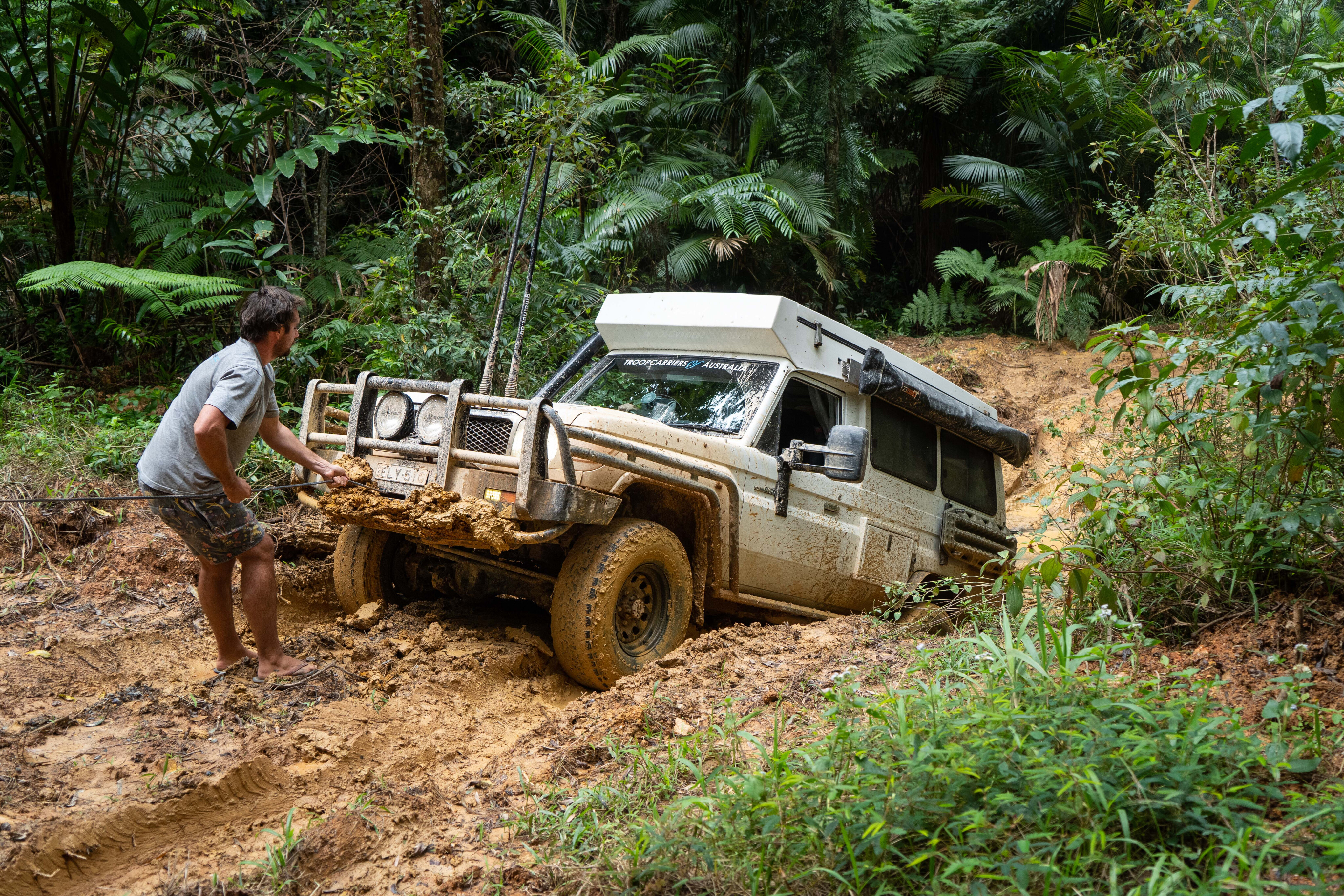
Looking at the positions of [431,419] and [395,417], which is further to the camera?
[395,417]

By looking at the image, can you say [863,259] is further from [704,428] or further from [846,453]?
[846,453]

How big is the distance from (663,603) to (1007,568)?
65.0 inches

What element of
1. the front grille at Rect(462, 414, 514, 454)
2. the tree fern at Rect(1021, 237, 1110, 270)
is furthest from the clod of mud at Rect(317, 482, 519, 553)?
the tree fern at Rect(1021, 237, 1110, 270)

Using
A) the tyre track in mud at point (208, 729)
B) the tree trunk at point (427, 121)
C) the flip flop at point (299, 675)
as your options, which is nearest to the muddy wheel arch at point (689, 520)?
the tyre track in mud at point (208, 729)

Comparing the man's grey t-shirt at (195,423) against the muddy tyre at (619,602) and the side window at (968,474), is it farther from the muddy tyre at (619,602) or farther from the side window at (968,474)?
the side window at (968,474)

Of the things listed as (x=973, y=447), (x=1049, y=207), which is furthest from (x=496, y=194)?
(x=1049, y=207)

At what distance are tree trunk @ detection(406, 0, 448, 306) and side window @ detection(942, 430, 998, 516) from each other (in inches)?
176

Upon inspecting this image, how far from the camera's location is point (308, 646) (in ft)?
14.2

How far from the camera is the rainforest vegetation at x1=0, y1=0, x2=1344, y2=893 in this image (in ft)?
7.61

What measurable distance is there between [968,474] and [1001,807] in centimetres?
470

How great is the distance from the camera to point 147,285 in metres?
6.75

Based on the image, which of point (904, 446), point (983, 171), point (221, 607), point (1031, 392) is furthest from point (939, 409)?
point (983, 171)

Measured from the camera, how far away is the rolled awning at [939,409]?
5262 millimetres

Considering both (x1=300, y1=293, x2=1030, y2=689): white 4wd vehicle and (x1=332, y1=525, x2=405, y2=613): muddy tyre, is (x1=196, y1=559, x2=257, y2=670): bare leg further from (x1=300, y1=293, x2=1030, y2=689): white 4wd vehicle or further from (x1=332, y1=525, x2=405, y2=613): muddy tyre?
(x1=332, y1=525, x2=405, y2=613): muddy tyre
